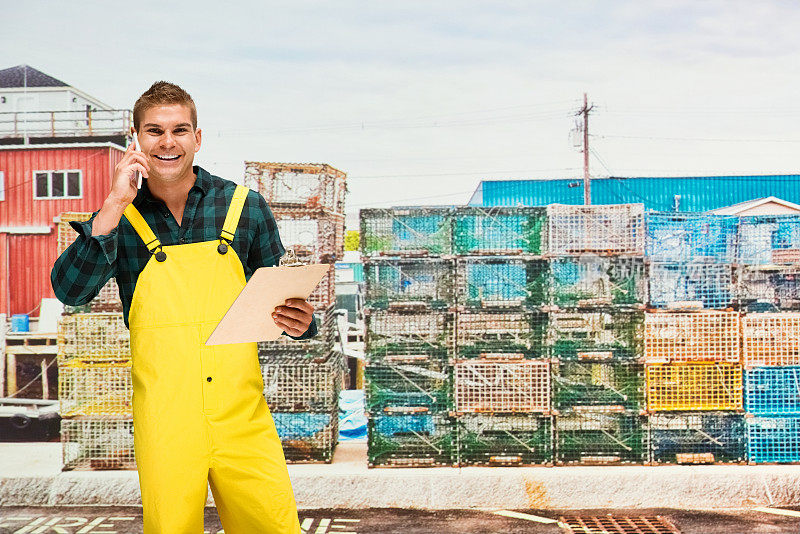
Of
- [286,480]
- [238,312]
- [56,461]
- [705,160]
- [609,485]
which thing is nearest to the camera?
[238,312]

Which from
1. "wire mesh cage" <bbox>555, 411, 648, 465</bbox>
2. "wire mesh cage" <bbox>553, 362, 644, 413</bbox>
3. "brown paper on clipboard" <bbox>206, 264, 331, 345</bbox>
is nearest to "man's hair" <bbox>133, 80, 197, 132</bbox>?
"brown paper on clipboard" <bbox>206, 264, 331, 345</bbox>

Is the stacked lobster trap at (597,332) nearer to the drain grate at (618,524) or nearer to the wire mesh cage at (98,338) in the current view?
the drain grate at (618,524)

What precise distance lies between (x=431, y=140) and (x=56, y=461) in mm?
4056

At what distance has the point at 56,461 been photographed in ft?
21.5

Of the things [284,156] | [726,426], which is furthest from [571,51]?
[726,426]

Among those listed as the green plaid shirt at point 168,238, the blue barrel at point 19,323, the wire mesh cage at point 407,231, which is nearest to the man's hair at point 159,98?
the green plaid shirt at point 168,238

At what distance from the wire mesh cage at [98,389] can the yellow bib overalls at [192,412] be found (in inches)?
158

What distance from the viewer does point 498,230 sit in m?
6.39

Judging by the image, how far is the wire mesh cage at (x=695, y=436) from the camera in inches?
250

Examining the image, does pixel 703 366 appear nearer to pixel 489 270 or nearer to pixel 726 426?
pixel 726 426

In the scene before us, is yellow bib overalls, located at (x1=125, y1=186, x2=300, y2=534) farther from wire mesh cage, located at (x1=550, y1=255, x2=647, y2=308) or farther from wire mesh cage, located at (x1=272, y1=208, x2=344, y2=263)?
wire mesh cage, located at (x1=550, y1=255, x2=647, y2=308)

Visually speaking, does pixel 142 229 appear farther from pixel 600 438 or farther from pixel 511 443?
pixel 600 438

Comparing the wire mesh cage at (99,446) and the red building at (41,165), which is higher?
the red building at (41,165)

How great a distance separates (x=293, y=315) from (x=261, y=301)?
18cm
